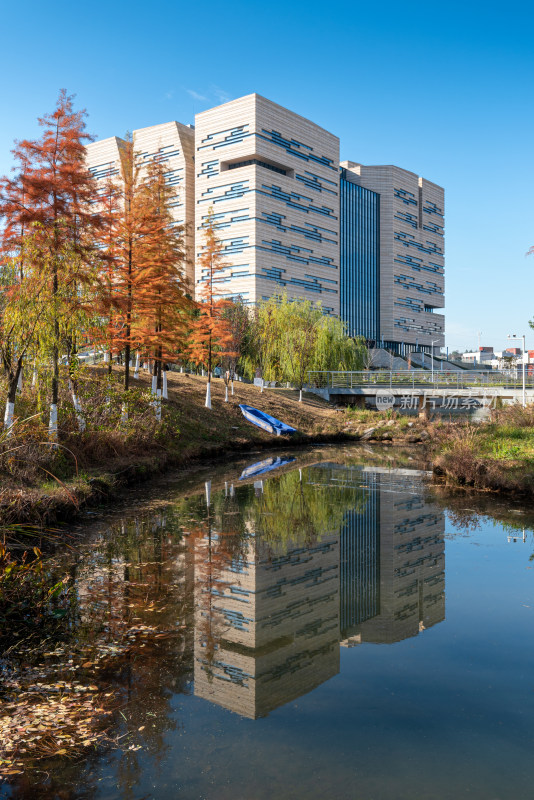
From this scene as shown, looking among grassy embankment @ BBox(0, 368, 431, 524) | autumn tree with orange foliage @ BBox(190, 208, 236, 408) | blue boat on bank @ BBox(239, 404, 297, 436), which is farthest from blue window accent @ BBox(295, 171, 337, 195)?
blue boat on bank @ BBox(239, 404, 297, 436)

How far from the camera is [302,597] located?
27.7 ft

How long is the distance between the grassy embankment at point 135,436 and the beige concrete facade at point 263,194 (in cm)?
3860

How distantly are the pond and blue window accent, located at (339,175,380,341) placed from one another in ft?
292

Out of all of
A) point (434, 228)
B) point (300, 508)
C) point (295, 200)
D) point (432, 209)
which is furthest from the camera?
point (434, 228)

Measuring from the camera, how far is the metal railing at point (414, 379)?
37.7 meters

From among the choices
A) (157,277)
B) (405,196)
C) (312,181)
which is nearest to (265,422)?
(157,277)

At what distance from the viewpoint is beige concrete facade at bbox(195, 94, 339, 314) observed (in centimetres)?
7494

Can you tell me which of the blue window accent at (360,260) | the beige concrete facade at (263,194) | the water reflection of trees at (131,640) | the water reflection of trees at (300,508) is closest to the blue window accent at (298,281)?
the beige concrete facade at (263,194)

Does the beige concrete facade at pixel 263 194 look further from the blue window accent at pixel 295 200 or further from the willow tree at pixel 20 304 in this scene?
the willow tree at pixel 20 304

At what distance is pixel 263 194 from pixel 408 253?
4671cm

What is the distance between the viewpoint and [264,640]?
22.3ft

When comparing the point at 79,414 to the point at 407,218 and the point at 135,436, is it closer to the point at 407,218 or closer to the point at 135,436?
the point at 135,436

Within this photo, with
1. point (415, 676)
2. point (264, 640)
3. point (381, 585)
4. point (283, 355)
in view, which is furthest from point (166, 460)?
point (283, 355)

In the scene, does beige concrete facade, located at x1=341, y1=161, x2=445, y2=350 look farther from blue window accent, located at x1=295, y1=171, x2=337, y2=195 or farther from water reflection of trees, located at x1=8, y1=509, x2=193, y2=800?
water reflection of trees, located at x1=8, y1=509, x2=193, y2=800
